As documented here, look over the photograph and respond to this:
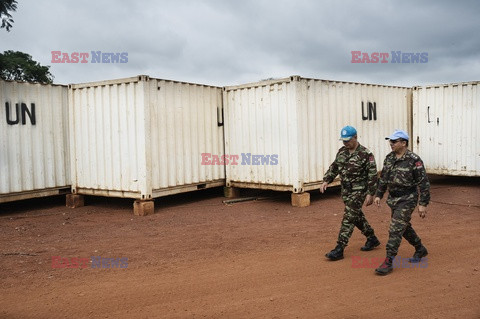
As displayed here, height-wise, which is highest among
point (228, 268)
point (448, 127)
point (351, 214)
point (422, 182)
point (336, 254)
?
point (448, 127)

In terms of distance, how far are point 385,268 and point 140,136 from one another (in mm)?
5872

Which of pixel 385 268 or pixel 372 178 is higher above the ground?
pixel 372 178

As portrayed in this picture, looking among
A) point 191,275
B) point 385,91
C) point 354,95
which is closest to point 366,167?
point 191,275

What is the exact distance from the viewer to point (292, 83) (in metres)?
9.97

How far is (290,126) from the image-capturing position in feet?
33.2

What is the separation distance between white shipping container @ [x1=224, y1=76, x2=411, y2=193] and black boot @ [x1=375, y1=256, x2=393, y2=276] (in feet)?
15.7

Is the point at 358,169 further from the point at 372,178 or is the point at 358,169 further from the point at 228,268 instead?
the point at 228,268

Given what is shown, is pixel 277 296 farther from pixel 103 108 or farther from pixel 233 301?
pixel 103 108

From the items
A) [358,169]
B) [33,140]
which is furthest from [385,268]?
[33,140]

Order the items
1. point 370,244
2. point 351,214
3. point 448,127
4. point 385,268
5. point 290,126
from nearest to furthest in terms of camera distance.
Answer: point 385,268 → point 351,214 → point 370,244 → point 290,126 → point 448,127

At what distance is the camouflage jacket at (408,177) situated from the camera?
17.6ft

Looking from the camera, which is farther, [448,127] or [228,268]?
[448,127]

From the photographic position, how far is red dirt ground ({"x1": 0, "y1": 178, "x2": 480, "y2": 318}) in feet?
14.5

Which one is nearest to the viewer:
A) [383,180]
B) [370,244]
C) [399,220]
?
[399,220]
